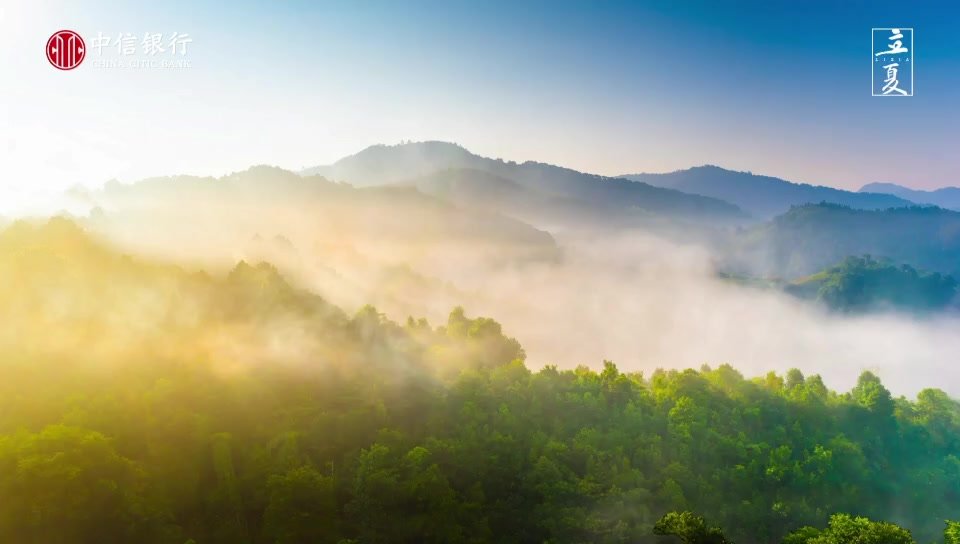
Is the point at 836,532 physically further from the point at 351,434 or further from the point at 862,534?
the point at 351,434

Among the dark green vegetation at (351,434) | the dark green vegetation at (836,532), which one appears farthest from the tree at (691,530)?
the dark green vegetation at (351,434)

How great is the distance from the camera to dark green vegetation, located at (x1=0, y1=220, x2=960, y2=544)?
3319cm

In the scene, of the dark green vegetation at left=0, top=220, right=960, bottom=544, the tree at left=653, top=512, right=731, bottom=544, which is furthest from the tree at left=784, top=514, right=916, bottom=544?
the dark green vegetation at left=0, top=220, right=960, bottom=544

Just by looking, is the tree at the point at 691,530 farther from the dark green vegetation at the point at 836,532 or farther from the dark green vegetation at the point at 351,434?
the dark green vegetation at the point at 351,434

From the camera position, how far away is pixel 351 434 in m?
41.0

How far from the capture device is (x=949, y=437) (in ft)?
197

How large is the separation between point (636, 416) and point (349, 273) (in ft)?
201

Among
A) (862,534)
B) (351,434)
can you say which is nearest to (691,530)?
(862,534)

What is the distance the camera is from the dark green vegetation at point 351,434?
33.2 meters

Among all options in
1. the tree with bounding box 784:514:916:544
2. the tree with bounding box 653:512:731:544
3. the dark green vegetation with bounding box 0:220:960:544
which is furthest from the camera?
the dark green vegetation with bounding box 0:220:960:544

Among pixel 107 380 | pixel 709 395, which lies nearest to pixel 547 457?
pixel 709 395

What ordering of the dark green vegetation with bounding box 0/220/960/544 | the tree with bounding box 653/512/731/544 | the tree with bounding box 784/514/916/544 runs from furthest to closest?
1. the dark green vegetation with bounding box 0/220/960/544
2. the tree with bounding box 653/512/731/544
3. the tree with bounding box 784/514/916/544

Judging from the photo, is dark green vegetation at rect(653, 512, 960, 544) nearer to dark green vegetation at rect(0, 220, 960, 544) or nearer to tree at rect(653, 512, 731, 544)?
tree at rect(653, 512, 731, 544)

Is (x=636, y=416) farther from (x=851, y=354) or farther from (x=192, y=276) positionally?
(x=851, y=354)
